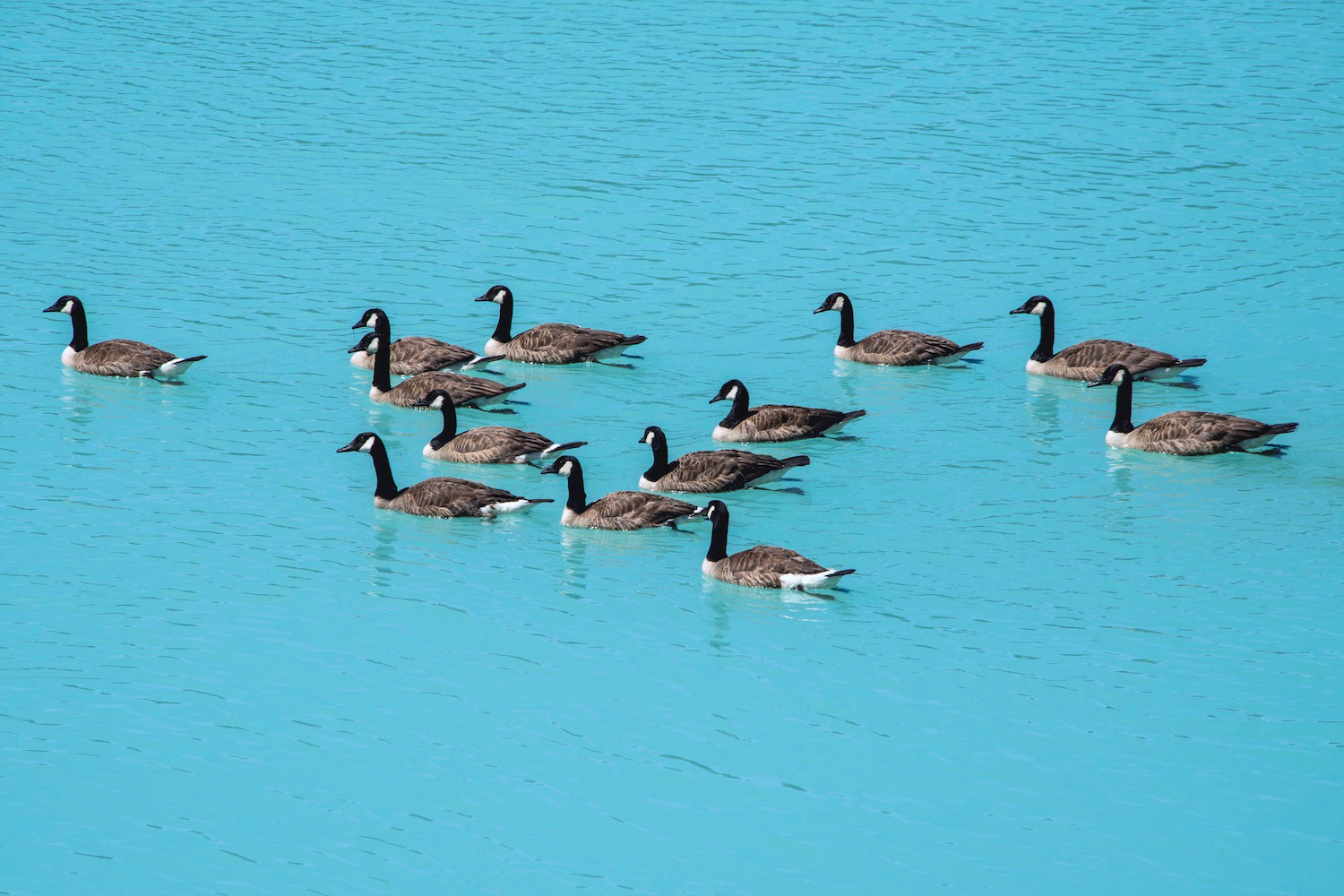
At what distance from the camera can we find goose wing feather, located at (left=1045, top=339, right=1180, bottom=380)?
2494 cm

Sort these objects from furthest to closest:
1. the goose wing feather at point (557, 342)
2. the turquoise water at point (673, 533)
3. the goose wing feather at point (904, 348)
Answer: the goose wing feather at point (904, 348), the goose wing feather at point (557, 342), the turquoise water at point (673, 533)

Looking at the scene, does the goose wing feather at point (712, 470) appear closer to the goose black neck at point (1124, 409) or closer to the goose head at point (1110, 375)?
the goose black neck at point (1124, 409)

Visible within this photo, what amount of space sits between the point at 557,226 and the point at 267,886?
76.7 ft

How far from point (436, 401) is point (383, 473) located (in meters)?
3.68

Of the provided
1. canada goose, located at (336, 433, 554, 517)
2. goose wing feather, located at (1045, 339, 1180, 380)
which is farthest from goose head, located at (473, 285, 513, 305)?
goose wing feather, located at (1045, 339, 1180, 380)

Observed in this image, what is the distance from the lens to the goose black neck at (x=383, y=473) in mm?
19812

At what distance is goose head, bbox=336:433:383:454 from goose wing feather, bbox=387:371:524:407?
117 inches

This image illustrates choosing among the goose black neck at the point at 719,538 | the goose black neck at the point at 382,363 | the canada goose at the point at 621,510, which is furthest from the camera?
the goose black neck at the point at 382,363

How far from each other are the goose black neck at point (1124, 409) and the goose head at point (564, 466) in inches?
297

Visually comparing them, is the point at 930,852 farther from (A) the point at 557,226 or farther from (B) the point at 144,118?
(B) the point at 144,118

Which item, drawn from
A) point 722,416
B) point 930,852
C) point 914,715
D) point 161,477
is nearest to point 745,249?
point 722,416

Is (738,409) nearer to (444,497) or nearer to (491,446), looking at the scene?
(491,446)

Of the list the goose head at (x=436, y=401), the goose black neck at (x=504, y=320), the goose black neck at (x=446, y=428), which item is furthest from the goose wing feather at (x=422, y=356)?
the goose black neck at (x=446, y=428)

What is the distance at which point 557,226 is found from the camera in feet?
113
